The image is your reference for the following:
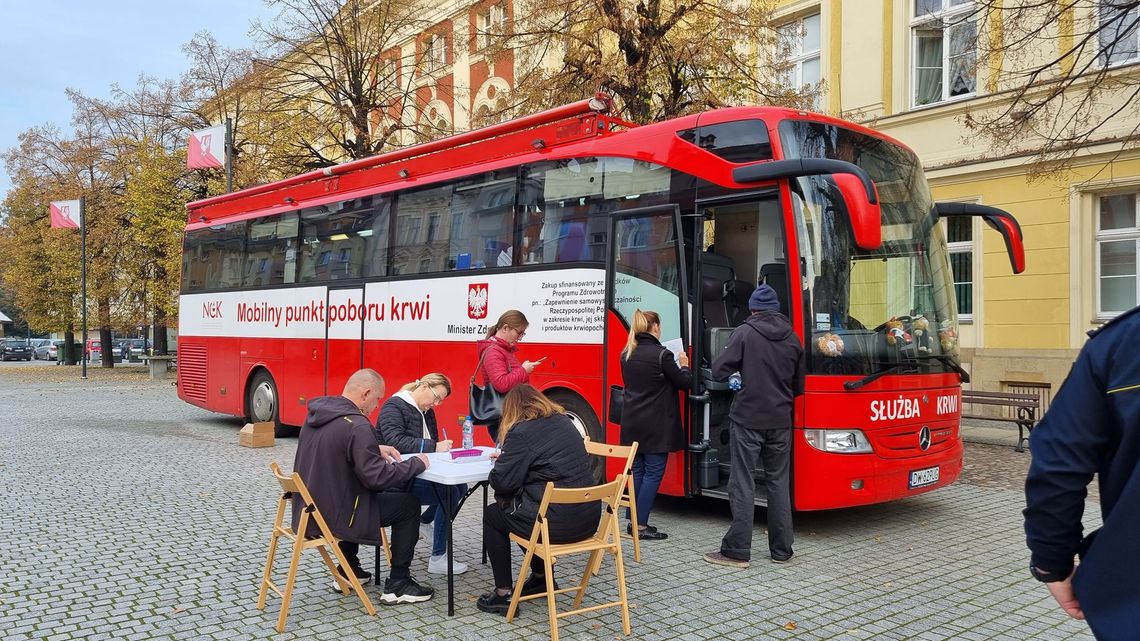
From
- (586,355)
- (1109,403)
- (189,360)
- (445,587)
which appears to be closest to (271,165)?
(189,360)

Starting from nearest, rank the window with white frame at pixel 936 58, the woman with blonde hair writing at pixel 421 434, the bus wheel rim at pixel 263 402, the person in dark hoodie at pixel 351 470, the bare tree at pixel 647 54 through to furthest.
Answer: the person in dark hoodie at pixel 351 470, the woman with blonde hair writing at pixel 421 434, the bare tree at pixel 647 54, the bus wheel rim at pixel 263 402, the window with white frame at pixel 936 58

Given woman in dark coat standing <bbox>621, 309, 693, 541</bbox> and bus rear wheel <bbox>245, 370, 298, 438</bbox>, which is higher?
woman in dark coat standing <bbox>621, 309, 693, 541</bbox>

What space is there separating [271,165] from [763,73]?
1220 cm

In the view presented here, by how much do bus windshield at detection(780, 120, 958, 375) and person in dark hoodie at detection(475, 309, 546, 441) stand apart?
2257 mm

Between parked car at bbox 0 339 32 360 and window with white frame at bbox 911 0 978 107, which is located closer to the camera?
window with white frame at bbox 911 0 978 107

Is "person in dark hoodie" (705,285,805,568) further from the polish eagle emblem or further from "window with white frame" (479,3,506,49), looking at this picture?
"window with white frame" (479,3,506,49)

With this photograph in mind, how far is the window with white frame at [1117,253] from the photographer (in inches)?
545

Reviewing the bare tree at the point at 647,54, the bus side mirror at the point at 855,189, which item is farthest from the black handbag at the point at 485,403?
the bare tree at the point at 647,54

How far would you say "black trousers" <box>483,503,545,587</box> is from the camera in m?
5.12

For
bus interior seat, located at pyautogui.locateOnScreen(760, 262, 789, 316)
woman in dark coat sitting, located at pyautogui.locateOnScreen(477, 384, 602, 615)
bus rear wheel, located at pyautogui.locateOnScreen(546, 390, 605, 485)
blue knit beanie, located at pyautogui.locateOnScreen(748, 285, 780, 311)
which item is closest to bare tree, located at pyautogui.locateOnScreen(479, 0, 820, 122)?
bus rear wheel, located at pyautogui.locateOnScreen(546, 390, 605, 485)

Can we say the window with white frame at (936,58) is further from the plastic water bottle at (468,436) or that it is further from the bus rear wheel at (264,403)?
the plastic water bottle at (468,436)

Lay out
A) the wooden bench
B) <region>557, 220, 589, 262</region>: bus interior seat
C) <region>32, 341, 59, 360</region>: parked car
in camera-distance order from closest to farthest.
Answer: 1. <region>557, 220, 589, 262</region>: bus interior seat
2. the wooden bench
3. <region>32, 341, 59, 360</region>: parked car

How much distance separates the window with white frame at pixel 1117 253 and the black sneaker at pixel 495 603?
12.3 metres

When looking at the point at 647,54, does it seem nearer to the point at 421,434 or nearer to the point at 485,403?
the point at 485,403
